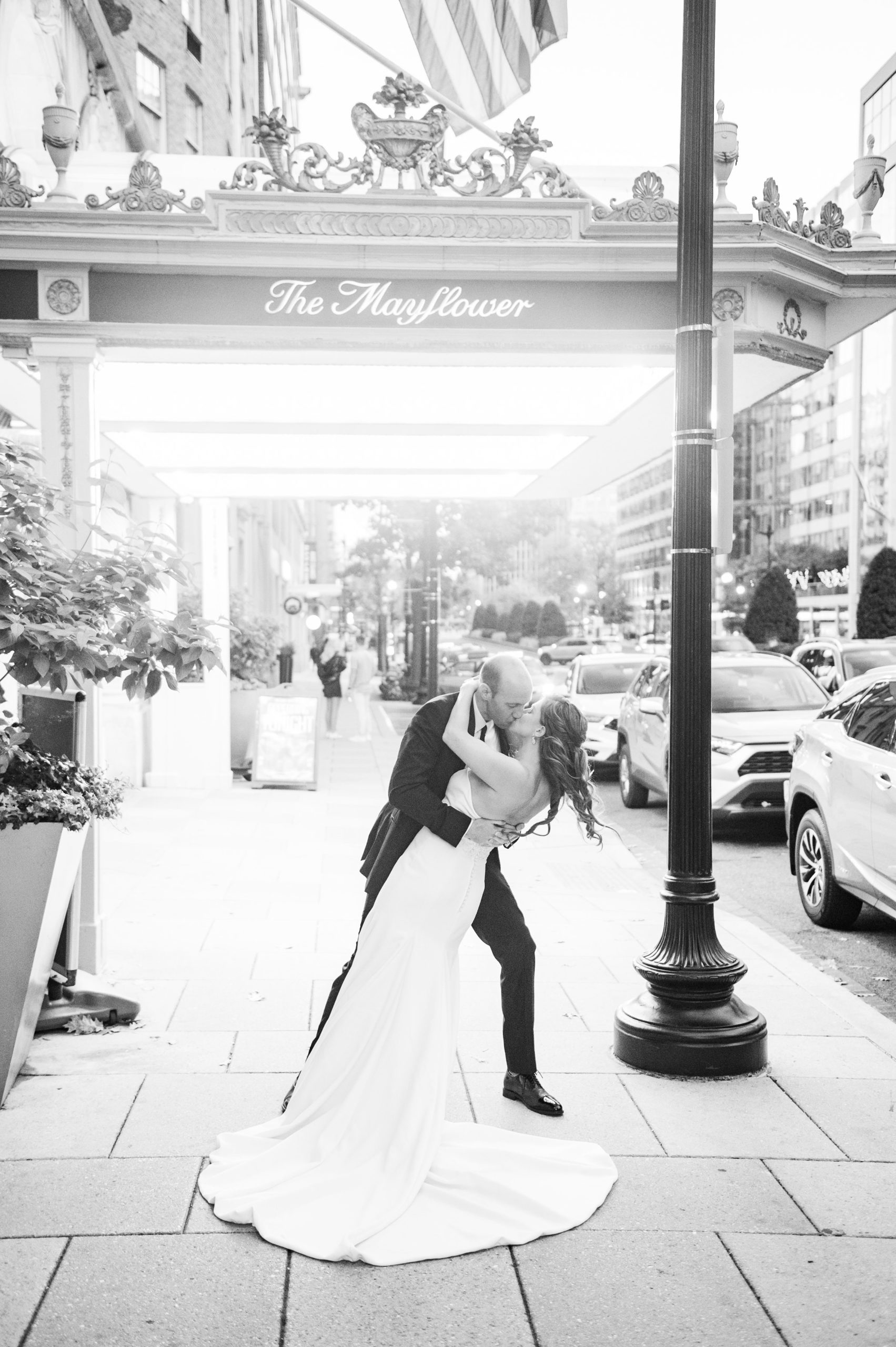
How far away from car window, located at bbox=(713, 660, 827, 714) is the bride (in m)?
9.06

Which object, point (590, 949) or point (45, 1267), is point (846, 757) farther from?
point (45, 1267)

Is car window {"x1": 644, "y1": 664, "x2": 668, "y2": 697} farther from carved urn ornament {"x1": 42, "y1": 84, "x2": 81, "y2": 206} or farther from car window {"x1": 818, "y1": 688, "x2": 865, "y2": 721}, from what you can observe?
carved urn ornament {"x1": 42, "y1": 84, "x2": 81, "y2": 206}

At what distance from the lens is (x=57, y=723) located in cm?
587

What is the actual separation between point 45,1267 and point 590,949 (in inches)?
178

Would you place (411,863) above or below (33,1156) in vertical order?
above

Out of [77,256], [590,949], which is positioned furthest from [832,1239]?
[77,256]

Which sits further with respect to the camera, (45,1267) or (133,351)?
(133,351)

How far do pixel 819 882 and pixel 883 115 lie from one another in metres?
75.4

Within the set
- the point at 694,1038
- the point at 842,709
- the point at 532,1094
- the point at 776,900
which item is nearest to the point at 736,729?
the point at 776,900

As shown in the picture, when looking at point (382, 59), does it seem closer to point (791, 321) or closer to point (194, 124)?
point (791, 321)

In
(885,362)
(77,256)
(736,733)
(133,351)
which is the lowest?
(736,733)

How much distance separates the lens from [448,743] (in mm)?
4281

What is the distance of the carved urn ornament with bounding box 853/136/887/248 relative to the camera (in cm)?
827

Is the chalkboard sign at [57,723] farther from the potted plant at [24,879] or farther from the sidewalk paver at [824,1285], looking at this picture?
the sidewalk paver at [824,1285]
